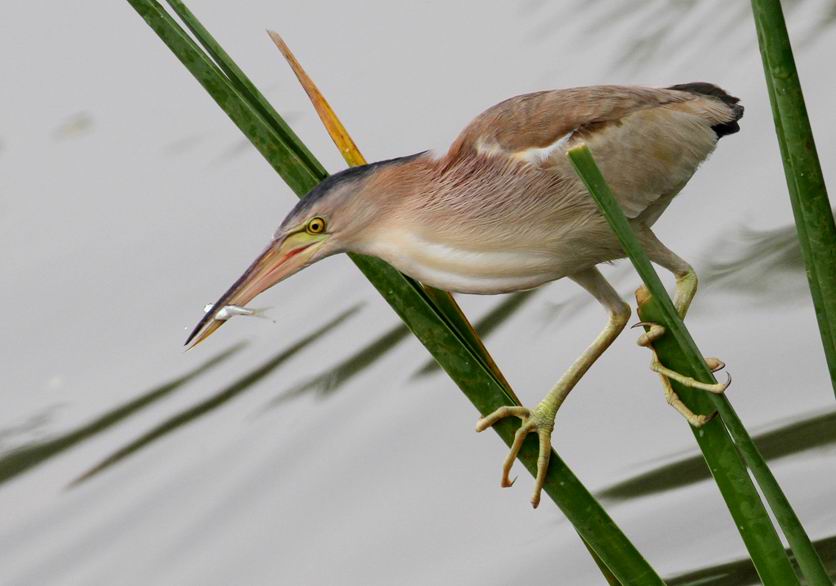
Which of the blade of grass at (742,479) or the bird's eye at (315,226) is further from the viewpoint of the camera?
the bird's eye at (315,226)

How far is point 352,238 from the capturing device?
3.74 feet

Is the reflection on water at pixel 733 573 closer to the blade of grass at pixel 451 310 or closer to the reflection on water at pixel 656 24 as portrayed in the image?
the blade of grass at pixel 451 310

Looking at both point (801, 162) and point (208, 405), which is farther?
point (208, 405)

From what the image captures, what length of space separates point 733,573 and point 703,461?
24cm

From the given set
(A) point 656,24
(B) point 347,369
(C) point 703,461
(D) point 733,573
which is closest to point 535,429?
(D) point 733,573

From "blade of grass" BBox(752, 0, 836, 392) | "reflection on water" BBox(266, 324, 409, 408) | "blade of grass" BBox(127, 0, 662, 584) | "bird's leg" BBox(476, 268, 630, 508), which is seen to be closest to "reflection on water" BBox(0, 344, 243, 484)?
"reflection on water" BBox(266, 324, 409, 408)

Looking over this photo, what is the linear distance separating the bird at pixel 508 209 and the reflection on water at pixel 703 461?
80 cm

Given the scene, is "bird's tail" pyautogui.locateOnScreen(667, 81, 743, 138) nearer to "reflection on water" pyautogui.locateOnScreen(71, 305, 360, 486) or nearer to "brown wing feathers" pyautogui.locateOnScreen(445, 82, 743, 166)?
"brown wing feathers" pyautogui.locateOnScreen(445, 82, 743, 166)

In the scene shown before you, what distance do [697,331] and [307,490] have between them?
71 centimetres

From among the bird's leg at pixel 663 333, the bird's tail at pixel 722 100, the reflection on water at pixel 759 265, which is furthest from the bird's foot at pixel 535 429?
the reflection on water at pixel 759 265

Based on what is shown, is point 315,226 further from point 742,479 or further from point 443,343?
point 742,479

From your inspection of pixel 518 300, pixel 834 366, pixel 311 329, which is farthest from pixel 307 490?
pixel 834 366

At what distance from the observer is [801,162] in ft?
2.57

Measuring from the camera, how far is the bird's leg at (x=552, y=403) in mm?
998
